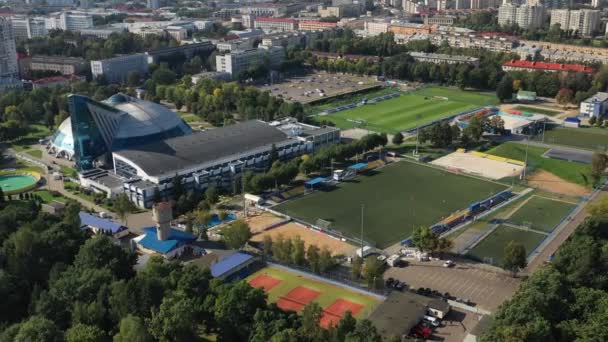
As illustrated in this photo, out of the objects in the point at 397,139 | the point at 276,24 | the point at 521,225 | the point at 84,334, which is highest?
the point at 276,24

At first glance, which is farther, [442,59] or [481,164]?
[442,59]

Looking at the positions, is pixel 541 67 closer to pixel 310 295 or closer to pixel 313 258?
pixel 313 258

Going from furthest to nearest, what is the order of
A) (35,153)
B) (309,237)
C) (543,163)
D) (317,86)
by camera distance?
(317,86) < (35,153) < (543,163) < (309,237)

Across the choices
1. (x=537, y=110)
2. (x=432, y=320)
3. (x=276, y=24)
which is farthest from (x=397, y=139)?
(x=276, y=24)

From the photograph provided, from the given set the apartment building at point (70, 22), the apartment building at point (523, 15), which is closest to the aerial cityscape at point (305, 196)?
the apartment building at point (523, 15)

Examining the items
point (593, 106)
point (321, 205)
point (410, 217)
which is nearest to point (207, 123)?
point (321, 205)

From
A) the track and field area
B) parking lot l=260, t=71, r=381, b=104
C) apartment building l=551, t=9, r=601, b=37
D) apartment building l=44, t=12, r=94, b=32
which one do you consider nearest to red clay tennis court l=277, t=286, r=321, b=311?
the track and field area
